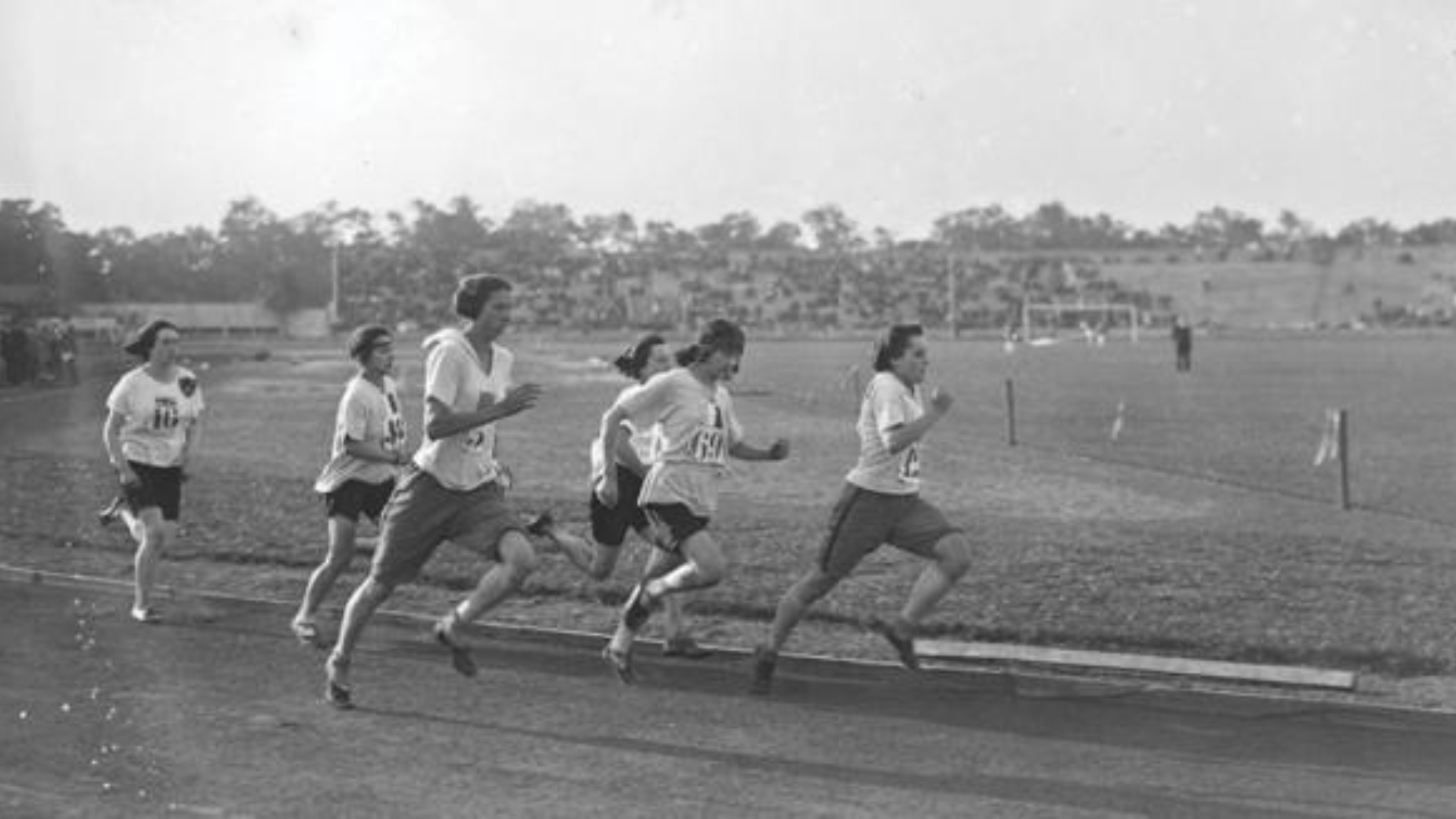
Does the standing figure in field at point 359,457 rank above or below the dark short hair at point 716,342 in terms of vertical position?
below

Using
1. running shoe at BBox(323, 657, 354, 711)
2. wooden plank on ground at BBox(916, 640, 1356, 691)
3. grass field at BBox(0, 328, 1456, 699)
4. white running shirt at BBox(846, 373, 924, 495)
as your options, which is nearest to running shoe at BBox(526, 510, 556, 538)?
running shoe at BBox(323, 657, 354, 711)

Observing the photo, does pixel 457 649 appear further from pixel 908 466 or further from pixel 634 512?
pixel 908 466

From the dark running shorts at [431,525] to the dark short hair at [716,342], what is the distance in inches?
51.4

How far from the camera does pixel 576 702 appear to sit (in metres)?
7.53

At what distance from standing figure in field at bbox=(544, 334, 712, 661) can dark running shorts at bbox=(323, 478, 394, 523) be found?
3.47ft

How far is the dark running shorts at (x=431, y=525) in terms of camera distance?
288 inches

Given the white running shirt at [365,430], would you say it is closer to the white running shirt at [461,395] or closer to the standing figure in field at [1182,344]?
the white running shirt at [461,395]

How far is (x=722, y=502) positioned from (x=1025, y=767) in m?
9.26

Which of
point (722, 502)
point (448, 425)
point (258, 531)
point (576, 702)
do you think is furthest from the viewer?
point (722, 502)

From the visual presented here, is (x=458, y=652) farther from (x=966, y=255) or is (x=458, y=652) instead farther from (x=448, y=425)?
(x=966, y=255)

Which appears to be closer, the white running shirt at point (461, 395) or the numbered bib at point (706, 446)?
the white running shirt at point (461, 395)

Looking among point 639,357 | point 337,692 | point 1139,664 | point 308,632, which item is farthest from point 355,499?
point 1139,664

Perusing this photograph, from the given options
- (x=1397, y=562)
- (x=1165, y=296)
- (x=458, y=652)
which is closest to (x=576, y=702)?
(x=458, y=652)

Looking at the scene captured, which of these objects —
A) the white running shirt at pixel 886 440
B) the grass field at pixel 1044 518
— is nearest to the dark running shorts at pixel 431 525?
the white running shirt at pixel 886 440
